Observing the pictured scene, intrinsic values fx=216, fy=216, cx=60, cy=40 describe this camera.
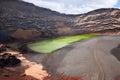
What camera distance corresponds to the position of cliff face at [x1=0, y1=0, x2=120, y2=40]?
1260 inches

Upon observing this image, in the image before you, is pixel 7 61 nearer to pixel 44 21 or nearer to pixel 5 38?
pixel 5 38

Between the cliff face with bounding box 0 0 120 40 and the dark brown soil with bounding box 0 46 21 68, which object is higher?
the cliff face with bounding box 0 0 120 40

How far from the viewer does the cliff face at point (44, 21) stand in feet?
105

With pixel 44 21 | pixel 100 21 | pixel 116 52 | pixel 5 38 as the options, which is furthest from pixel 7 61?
pixel 100 21

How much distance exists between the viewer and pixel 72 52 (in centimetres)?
2255

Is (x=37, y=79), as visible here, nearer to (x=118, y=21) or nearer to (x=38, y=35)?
(x=38, y=35)

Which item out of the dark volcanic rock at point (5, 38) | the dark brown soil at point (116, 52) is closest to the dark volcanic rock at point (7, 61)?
the dark volcanic rock at point (5, 38)

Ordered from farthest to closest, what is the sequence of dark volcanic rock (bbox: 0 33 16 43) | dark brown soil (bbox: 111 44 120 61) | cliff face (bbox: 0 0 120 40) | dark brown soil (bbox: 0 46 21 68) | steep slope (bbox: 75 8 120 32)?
steep slope (bbox: 75 8 120 32) → cliff face (bbox: 0 0 120 40) → dark volcanic rock (bbox: 0 33 16 43) → dark brown soil (bbox: 111 44 120 61) → dark brown soil (bbox: 0 46 21 68)

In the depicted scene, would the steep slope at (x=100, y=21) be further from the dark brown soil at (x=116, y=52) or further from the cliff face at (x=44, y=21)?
the dark brown soil at (x=116, y=52)

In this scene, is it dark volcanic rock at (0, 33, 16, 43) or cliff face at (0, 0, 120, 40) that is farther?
cliff face at (0, 0, 120, 40)

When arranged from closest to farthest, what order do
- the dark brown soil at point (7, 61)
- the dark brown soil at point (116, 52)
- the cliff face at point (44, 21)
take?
the dark brown soil at point (7, 61), the dark brown soil at point (116, 52), the cliff face at point (44, 21)

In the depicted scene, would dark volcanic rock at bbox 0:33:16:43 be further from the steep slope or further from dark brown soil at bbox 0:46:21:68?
the steep slope

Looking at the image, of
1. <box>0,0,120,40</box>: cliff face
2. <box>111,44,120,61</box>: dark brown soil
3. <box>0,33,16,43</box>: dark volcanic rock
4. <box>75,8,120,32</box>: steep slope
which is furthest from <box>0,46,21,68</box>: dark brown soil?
<box>75,8,120,32</box>: steep slope

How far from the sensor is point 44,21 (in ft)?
129
